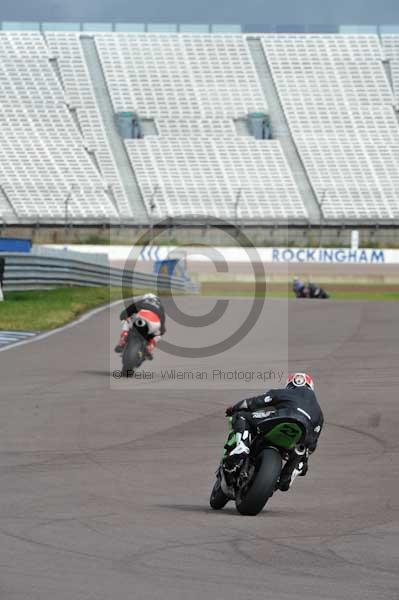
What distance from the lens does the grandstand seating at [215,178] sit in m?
58.3

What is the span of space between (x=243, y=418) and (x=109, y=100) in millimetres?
57794

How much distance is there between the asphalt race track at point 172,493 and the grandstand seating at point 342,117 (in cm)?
4363

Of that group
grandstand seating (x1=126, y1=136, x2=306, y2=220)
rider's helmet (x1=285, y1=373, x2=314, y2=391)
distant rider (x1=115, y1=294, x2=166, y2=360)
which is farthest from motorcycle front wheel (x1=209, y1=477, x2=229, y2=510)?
grandstand seating (x1=126, y1=136, x2=306, y2=220)

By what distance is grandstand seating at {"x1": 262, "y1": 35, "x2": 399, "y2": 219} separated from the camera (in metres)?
60.5

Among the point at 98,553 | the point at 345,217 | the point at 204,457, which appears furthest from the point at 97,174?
the point at 98,553

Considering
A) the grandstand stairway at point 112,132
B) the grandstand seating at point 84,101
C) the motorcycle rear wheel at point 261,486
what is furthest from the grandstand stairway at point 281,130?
the motorcycle rear wheel at point 261,486

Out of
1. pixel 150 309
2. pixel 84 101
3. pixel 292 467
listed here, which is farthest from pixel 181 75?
pixel 292 467

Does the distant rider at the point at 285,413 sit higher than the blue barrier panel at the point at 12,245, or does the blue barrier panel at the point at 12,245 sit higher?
the blue barrier panel at the point at 12,245

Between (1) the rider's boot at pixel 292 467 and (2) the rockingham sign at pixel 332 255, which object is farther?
(2) the rockingham sign at pixel 332 255

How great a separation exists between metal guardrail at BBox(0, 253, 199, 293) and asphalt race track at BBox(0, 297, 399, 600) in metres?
10.8

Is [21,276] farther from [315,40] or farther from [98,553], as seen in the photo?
[315,40]

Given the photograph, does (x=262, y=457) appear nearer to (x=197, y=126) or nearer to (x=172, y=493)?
(x=172, y=493)

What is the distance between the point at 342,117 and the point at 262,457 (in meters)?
→ 59.0

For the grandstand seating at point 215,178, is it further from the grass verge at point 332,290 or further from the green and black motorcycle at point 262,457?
the green and black motorcycle at point 262,457
